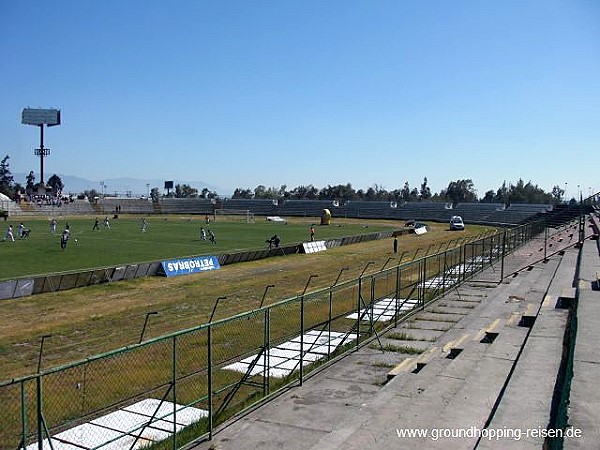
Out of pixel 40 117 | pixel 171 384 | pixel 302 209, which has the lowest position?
pixel 171 384

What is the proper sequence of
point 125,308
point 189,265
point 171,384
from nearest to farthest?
point 171,384
point 125,308
point 189,265

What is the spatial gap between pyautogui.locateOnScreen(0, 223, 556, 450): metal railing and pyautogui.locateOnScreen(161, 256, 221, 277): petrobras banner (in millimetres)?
13505

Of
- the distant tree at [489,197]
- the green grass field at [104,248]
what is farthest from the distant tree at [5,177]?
the distant tree at [489,197]

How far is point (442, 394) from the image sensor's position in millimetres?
11141

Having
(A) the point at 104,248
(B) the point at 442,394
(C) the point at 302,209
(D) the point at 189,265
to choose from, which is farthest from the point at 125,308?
(C) the point at 302,209

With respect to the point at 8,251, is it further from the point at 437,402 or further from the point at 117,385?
the point at 437,402

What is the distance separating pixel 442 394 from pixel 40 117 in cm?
14569

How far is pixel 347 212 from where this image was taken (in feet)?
393

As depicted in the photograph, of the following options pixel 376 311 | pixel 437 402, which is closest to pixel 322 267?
pixel 376 311

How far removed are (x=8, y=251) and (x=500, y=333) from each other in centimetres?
3579

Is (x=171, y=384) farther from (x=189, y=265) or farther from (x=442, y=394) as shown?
(x=189, y=265)

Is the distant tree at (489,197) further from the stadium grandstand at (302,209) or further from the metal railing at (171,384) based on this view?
the metal railing at (171,384)

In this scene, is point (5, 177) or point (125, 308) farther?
point (5, 177)

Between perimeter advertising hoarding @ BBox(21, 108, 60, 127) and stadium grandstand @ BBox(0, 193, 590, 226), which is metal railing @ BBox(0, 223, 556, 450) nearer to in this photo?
stadium grandstand @ BBox(0, 193, 590, 226)
